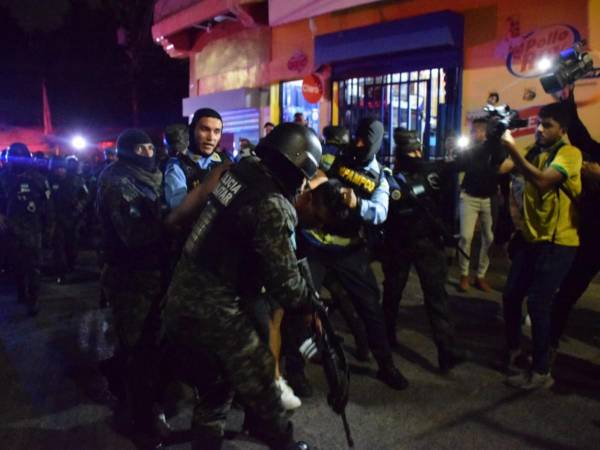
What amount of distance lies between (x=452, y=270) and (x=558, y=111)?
4442 millimetres

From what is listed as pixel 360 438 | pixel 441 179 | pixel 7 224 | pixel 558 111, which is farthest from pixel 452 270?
pixel 7 224

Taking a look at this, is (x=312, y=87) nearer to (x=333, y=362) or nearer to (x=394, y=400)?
(x=394, y=400)

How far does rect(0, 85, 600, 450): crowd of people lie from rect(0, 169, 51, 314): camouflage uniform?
226cm

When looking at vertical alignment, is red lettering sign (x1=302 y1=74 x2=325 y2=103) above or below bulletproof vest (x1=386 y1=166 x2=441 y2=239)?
above

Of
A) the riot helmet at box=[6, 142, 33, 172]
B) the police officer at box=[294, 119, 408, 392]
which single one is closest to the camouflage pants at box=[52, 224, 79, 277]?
the riot helmet at box=[6, 142, 33, 172]

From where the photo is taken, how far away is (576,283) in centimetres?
488

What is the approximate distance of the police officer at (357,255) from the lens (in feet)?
13.7

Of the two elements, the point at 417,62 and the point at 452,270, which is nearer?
the point at 452,270

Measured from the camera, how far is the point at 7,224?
6.73 metres

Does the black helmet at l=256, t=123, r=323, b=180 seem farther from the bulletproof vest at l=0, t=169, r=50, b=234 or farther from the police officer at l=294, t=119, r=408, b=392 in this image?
the bulletproof vest at l=0, t=169, r=50, b=234

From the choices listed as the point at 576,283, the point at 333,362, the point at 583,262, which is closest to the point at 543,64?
the point at 583,262

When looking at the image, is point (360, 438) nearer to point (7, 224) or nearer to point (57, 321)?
point (57, 321)

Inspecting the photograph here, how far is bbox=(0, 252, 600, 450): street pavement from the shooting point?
359 centimetres

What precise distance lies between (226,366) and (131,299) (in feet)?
4.00
